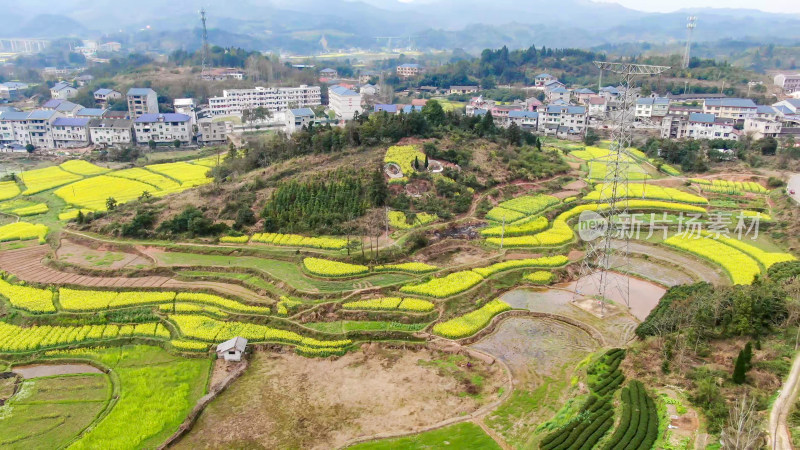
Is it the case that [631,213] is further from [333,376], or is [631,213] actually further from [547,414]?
[333,376]

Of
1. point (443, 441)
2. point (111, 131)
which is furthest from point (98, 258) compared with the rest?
point (111, 131)

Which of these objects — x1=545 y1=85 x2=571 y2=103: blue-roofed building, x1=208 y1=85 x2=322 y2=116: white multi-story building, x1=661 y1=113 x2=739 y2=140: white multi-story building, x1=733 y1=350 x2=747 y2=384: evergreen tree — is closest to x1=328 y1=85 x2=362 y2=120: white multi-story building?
x1=208 y1=85 x2=322 y2=116: white multi-story building

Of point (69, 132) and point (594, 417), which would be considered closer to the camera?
point (594, 417)

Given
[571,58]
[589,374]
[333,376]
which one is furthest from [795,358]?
[571,58]

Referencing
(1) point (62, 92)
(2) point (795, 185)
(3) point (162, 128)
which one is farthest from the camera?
(1) point (62, 92)

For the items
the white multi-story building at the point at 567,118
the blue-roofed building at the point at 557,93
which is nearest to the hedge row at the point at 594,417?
the white multi-story building at the point at 567,118

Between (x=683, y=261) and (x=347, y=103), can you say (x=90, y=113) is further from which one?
(x=683, y=261)
